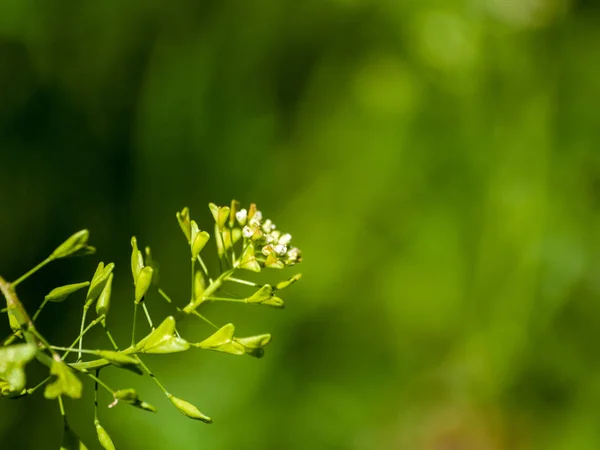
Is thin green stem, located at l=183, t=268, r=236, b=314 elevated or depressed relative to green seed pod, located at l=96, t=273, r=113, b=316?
elevated

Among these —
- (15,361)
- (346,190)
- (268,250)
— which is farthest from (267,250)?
(346,190)

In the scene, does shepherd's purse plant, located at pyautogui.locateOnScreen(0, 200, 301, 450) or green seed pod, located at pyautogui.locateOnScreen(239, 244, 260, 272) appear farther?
green seed pod, located at pyautogui.locateOnScreen(239, 244, 260, 272)

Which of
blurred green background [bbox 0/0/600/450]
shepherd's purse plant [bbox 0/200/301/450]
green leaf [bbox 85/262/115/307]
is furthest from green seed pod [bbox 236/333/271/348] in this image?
blurred green background [bbox 0/0/600/450]

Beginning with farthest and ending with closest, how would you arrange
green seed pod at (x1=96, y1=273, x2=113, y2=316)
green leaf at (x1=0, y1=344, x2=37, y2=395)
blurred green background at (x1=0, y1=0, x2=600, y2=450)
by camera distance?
blurred green background at (x1=0, y1=0, x2=600, y2=450) → green seed pod at (x1=96, y1=273, x2=113, y2=316) → green leaf at (x1=0, y1=344, x2=37, y2=395)

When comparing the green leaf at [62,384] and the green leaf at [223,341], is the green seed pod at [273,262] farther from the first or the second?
the green leaf at [62,384]

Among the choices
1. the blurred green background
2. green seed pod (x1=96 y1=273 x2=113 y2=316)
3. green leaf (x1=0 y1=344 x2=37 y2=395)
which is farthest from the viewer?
the blurred green background

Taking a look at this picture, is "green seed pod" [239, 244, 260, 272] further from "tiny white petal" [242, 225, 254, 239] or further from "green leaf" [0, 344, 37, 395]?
"green leaf" [0, 344, 37, 395]
